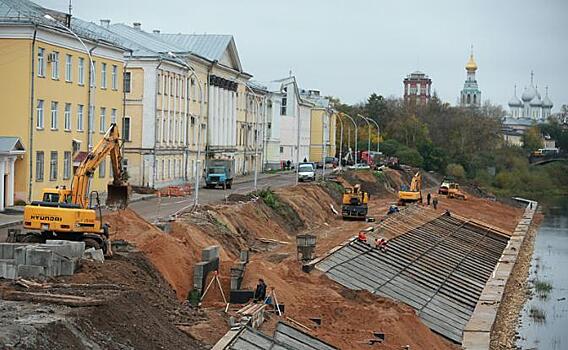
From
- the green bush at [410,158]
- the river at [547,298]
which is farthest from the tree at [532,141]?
the river at [547,298]

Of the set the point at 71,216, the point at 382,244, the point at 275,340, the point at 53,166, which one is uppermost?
the point at 53,166

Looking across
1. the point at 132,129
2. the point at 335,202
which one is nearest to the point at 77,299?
the point at 132,129

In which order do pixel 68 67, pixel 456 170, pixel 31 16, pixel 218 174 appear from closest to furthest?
pixel 31 16 → pixel 68 67 → pixel 218 174 → pixel 456 170

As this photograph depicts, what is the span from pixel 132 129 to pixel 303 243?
94.3ft

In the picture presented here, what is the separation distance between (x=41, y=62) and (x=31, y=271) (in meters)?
25.5

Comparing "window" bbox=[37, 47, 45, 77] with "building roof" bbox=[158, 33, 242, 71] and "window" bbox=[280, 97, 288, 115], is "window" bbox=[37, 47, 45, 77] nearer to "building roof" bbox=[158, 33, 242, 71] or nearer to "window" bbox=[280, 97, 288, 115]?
"building roof" bbox=[158, 33, 242, 71]

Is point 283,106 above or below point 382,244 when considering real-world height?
above

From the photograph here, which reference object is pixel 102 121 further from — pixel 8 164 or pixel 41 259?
pixel 41 259

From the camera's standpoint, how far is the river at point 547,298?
42.6 meters

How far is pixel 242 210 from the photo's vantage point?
57219mm

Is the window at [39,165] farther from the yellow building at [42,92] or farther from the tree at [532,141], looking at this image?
the tree at [532,141]

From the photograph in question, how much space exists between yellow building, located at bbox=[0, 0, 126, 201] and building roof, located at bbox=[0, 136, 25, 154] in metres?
0.55

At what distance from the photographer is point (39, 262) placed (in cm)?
2719

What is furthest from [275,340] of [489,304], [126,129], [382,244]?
[126,129]
